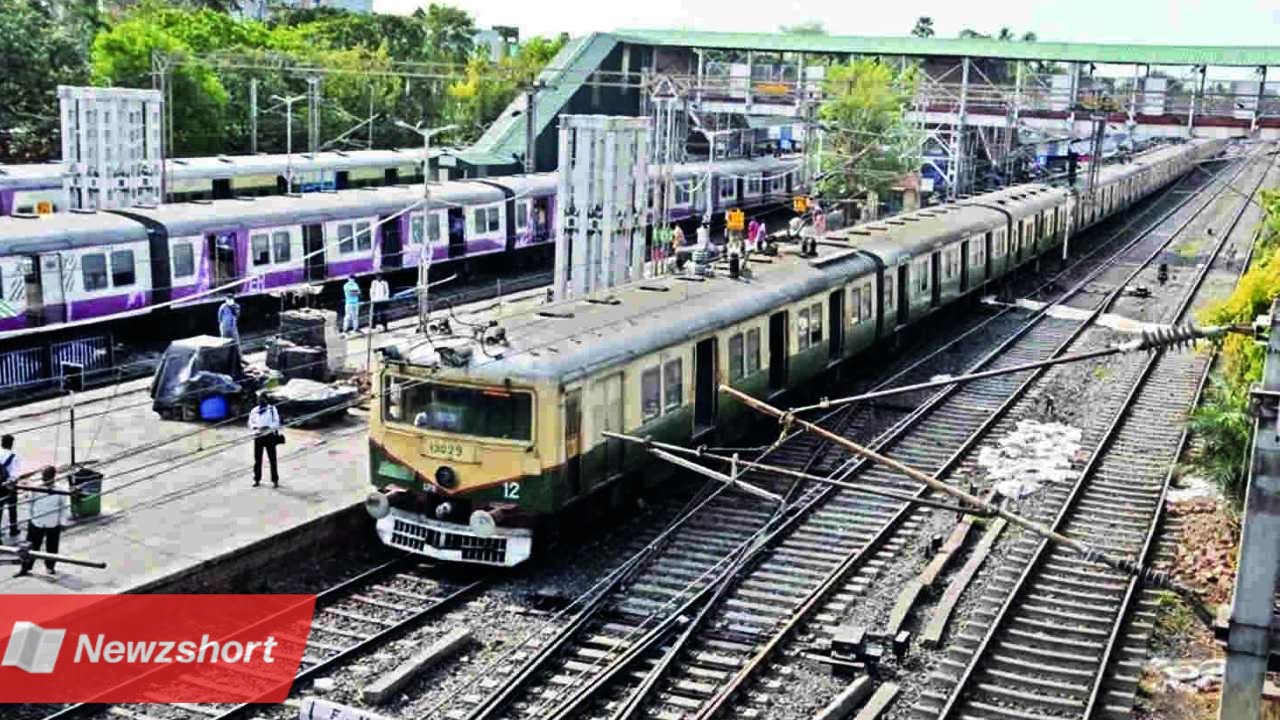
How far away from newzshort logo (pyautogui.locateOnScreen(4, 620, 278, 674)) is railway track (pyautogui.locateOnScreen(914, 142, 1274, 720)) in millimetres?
6035

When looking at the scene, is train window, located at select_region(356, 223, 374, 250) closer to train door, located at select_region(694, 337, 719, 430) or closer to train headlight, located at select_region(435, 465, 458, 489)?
train door, located at select_region(694, 337, 719, 430)

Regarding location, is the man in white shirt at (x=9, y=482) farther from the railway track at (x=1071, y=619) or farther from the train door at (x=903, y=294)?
the train door at (x=903, y=294)

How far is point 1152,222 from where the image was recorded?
191ft

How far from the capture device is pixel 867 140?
163ft

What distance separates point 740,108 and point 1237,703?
42.1m

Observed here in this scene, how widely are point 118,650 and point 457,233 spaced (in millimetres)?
23078

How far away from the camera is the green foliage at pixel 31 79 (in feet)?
163

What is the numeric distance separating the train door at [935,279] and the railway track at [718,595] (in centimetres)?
692

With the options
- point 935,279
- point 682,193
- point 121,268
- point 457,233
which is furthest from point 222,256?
point 682,193

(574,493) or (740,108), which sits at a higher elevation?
(740,108)

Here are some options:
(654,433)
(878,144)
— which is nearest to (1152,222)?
(878,144)

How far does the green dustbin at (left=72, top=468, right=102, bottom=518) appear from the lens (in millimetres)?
15438

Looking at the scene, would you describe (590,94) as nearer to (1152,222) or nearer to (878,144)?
(878,144)

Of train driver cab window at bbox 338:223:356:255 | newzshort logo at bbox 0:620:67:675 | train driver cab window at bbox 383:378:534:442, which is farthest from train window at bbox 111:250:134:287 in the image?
newzshort logo at bbox 0:620:67:675
